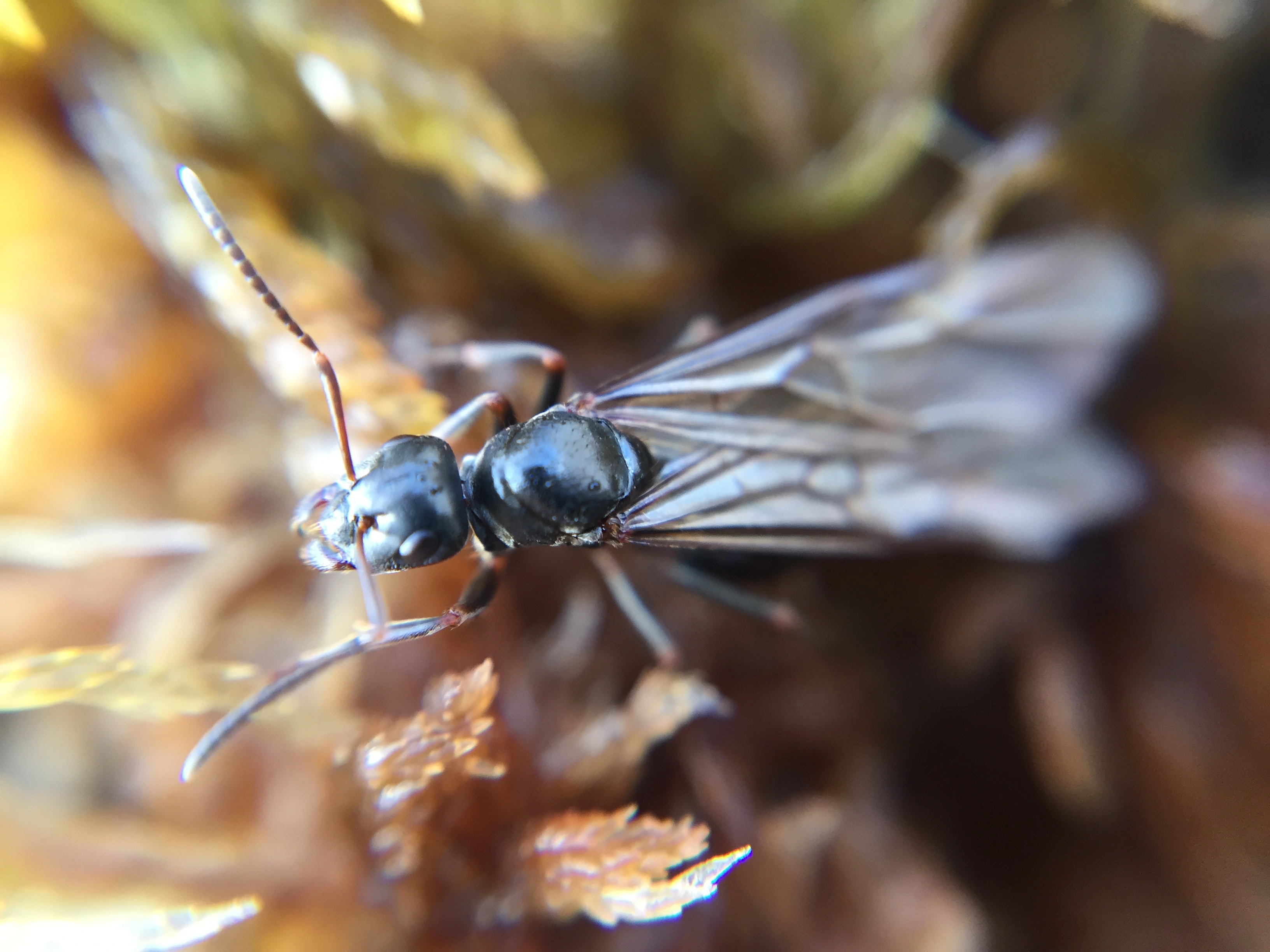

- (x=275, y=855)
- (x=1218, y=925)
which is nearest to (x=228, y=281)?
(x=275, y=855)

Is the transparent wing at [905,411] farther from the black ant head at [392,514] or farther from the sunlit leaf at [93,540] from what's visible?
the sunlit leaf at [93,540]

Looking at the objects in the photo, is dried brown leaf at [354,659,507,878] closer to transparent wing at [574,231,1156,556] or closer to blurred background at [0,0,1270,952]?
blurred background at [0,0,1270,952]

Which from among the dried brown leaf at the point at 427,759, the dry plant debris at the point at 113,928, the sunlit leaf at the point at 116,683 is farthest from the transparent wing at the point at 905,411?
the dry plant debris at the point at 113,928

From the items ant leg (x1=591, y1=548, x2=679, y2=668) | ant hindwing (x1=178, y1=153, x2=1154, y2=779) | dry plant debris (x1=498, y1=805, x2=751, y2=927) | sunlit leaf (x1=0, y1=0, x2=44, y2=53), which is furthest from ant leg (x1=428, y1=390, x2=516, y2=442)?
sunlit leaf (x1=0, y1=0, x2=44, y2=53)

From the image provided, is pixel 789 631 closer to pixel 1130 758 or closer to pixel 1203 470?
pixel 1130 758

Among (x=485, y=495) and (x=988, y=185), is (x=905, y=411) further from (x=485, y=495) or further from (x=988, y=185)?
(x=485, y=495)

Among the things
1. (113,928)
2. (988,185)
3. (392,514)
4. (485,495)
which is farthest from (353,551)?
(988,185)
